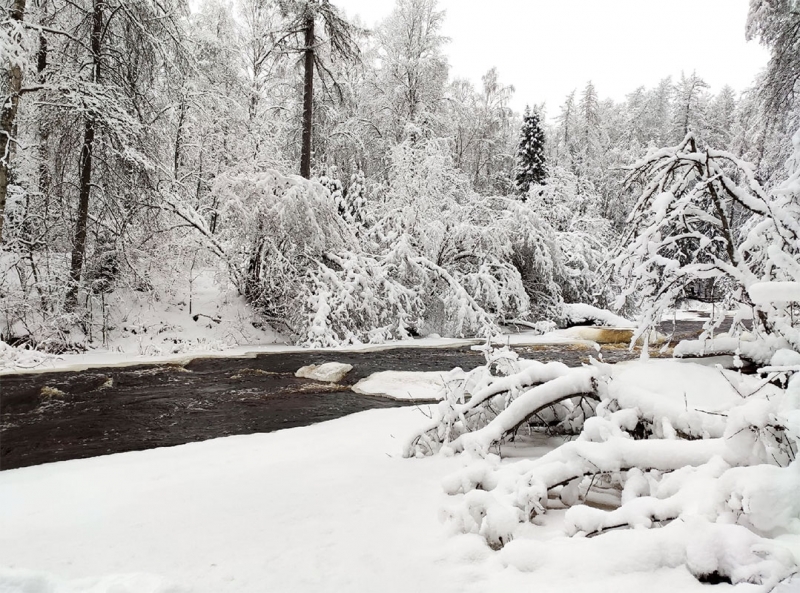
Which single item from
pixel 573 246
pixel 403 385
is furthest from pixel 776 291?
pixel 573 246

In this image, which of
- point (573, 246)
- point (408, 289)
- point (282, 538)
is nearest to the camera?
point (282, 538)

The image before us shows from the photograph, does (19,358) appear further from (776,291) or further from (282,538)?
(776,291)

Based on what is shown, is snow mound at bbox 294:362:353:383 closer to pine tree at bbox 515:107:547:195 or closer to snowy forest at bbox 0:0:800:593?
snowy forest at bbox 0:0:800:593

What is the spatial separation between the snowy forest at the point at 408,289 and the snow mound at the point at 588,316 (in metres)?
0.08

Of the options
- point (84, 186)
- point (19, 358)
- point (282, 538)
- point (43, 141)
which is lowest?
point (19, 358)

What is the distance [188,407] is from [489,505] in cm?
405

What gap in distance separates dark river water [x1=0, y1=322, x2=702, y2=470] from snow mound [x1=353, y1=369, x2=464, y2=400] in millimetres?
200

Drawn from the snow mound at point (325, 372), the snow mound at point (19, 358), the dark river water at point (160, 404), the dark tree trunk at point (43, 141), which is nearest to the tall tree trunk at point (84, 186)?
the dark tree trunk at point (43, 141)

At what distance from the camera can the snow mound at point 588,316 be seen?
12555mm

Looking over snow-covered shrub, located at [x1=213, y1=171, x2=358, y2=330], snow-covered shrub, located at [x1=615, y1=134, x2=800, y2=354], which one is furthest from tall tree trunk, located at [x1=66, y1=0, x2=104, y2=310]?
snow-covered shrub, located at [x1=615, y1=134, x2=800, y2=354]

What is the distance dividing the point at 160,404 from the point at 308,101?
998 centimetres

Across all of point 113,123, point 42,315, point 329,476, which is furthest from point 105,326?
point 329,476

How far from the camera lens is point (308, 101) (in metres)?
12.6

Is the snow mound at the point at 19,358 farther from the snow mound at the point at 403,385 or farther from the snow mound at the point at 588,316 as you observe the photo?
the snow mound at the point at 588,316
